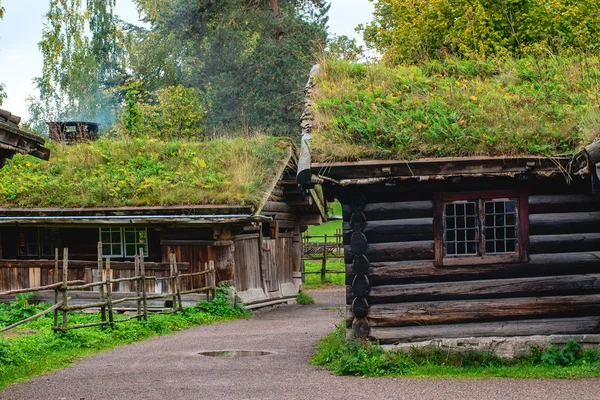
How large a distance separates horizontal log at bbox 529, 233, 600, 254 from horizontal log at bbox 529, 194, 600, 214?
39 cm

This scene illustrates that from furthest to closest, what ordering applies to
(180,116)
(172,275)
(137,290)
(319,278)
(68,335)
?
(180,116), (319,278), (172,275), (137,290), (68,335)

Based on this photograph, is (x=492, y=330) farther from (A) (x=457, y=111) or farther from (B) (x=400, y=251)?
(A) (x=457, y=111)

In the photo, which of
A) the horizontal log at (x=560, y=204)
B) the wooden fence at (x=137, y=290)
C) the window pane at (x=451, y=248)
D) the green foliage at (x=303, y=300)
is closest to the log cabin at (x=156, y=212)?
the green foliage at (x=303, y=300)

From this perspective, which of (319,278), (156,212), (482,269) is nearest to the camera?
(482,269)

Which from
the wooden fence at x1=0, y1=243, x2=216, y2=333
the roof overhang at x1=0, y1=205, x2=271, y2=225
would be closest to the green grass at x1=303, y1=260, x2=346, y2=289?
the wooden fence at x1=0, y1=243, x2=216, y2=333

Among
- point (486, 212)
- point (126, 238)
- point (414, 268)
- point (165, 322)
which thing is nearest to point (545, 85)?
point (486, 212)

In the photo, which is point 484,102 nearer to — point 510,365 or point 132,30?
point 510,365

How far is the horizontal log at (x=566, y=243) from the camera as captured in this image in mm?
11812

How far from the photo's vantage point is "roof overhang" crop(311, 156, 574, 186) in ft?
37.4

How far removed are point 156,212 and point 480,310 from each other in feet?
36.7

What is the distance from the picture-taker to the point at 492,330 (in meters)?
11.8

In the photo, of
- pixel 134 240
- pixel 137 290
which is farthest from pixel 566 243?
pixel 134 240

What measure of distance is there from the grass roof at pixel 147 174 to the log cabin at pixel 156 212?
0.11 ft

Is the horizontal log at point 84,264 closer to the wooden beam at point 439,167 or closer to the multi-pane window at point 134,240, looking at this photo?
the multi-pane window at point 134,240
